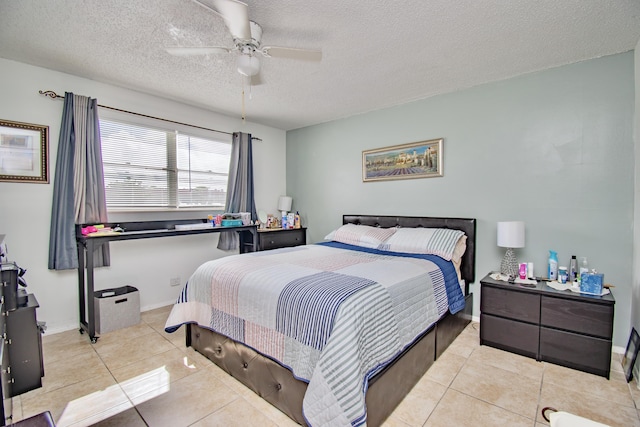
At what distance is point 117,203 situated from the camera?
3248 mm

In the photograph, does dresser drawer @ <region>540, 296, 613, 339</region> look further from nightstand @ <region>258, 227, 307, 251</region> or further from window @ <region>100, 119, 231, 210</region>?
window @ <region>100, 119, 231, 210</region>

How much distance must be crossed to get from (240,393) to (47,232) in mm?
2452

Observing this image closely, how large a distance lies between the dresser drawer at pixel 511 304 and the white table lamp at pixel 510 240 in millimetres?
263

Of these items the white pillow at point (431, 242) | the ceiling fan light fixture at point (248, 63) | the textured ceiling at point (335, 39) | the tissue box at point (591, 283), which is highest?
the textured ceiling at point (335, 39)

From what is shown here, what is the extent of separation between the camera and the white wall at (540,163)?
2.42m

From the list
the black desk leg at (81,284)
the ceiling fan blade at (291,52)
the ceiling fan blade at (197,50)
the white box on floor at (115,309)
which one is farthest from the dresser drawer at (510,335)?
the black desk leg at (81,284)

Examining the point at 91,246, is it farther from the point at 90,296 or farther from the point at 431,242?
the point at 431,242

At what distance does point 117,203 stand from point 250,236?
160cm

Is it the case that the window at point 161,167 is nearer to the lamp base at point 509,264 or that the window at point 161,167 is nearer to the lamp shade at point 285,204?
the lamp shade at point 285,204

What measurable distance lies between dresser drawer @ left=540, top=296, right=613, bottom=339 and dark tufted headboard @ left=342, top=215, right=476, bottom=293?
817 mm

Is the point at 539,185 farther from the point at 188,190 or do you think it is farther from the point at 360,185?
the point at 188,190

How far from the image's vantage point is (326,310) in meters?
1.57

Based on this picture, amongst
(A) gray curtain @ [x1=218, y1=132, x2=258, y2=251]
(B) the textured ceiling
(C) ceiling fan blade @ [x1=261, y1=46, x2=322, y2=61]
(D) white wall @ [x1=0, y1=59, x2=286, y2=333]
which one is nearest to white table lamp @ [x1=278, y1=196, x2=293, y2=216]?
(A) gray curtain @ [x1=218, y1=132, x2=258, y2=251]

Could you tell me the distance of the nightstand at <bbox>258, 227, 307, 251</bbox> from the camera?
408 cm
